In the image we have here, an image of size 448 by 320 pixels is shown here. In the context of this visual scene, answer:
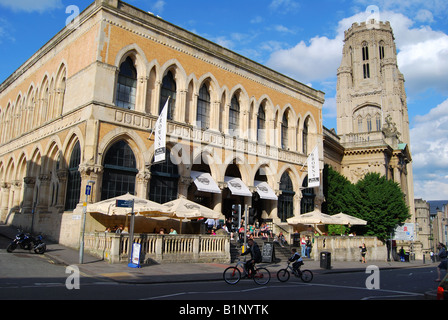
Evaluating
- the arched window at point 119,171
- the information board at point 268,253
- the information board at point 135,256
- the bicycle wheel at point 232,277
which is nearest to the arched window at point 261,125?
the information board at point 268,253

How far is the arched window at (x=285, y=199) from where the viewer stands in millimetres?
31922

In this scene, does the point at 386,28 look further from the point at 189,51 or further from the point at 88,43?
the point at 88,43

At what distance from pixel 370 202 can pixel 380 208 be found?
3.62 feet

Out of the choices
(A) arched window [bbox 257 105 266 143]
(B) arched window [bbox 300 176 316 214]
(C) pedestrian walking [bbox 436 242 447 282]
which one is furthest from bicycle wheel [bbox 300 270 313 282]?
(B) arched window [bbox 300 176 316 214]

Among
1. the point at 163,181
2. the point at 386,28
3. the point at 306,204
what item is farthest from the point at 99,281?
the point at 386,28

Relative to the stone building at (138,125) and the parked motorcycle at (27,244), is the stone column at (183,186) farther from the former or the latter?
the parked motorcycle at (27,244)

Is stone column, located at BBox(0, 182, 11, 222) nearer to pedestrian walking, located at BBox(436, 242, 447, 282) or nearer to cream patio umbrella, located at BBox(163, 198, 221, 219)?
cream patio umbrella, located at BBox(163, 198, 221, 219)

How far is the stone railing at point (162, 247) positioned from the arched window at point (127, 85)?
25.9 feet

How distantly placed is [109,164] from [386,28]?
9195 cm

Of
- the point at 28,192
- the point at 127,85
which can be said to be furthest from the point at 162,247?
the point at 28,192

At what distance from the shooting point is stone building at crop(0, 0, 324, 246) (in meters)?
21.8

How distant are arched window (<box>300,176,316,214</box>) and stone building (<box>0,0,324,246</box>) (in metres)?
0.09

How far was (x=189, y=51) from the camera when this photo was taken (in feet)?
86.1

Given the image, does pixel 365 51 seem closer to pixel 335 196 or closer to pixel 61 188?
pixel 335 196
